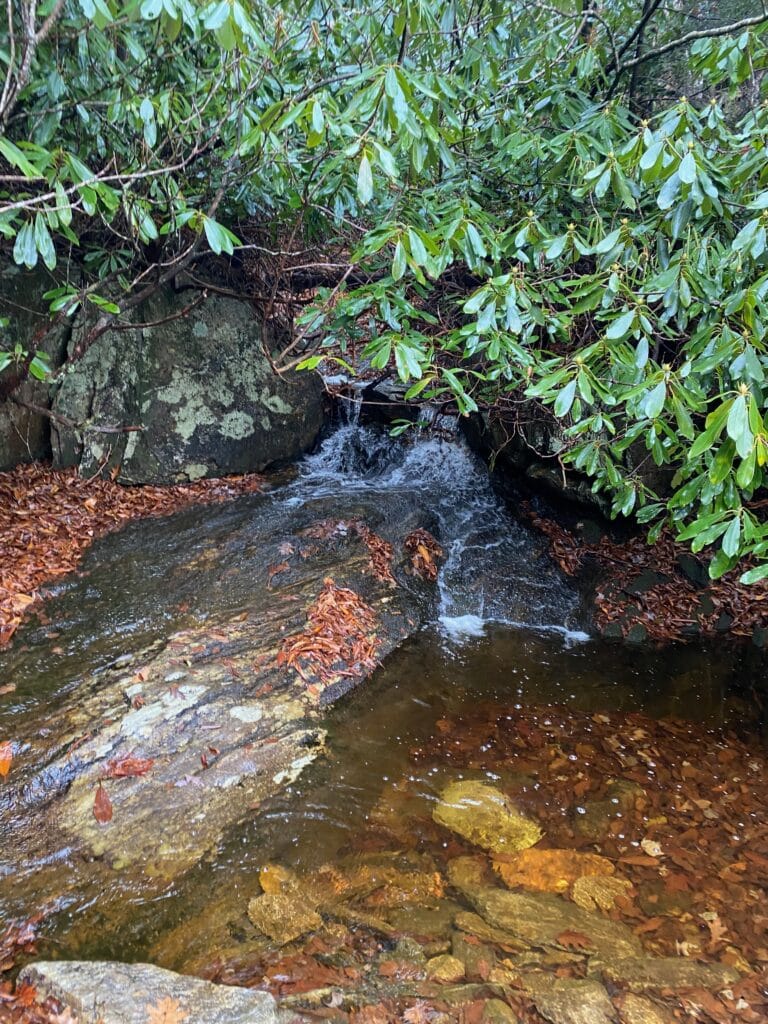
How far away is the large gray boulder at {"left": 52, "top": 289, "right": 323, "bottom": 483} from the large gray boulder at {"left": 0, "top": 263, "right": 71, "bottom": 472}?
0.64ft

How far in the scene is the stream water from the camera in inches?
96.7

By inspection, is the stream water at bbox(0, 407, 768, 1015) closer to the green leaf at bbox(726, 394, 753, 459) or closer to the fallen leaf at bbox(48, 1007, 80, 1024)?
the fallen leaf at bbox(48, 1007, 80, 1024)

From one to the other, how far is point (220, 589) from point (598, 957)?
3.45m

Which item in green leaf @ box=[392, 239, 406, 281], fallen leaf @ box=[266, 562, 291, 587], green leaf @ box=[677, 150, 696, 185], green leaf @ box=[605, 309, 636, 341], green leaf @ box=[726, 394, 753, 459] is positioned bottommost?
fallen leaf @ box=[266, 562, 291, 587]

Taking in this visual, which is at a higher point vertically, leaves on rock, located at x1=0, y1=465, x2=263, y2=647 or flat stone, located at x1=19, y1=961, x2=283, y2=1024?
leaves on rock, located at x1=0, y1=465, x2=263, y2=647

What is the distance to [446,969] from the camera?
2193mm

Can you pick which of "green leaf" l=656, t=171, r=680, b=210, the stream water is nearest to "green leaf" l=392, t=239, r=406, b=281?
"green leaf" l=656, t=171, r=680, b=210

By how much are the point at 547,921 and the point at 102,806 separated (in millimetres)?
2179

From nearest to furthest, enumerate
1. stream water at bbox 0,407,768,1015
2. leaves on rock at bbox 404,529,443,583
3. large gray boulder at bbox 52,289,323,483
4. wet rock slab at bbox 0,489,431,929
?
stream water at bbox 0,407,768,1015 < wet rock slab at bbox 0,489,431,929 < leaves on rock at bbox 404,529,443,583 < large gray boulder at bbox 52,289,323,483

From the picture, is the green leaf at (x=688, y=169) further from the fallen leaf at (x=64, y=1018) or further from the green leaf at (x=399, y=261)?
the fallen leaf at (x=64, y=1018)

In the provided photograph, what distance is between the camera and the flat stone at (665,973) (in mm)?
2240

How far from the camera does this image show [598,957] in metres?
2.34

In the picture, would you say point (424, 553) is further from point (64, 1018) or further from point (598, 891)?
point (64, 1018)

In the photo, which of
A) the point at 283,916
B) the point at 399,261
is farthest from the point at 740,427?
the point at 283,916
